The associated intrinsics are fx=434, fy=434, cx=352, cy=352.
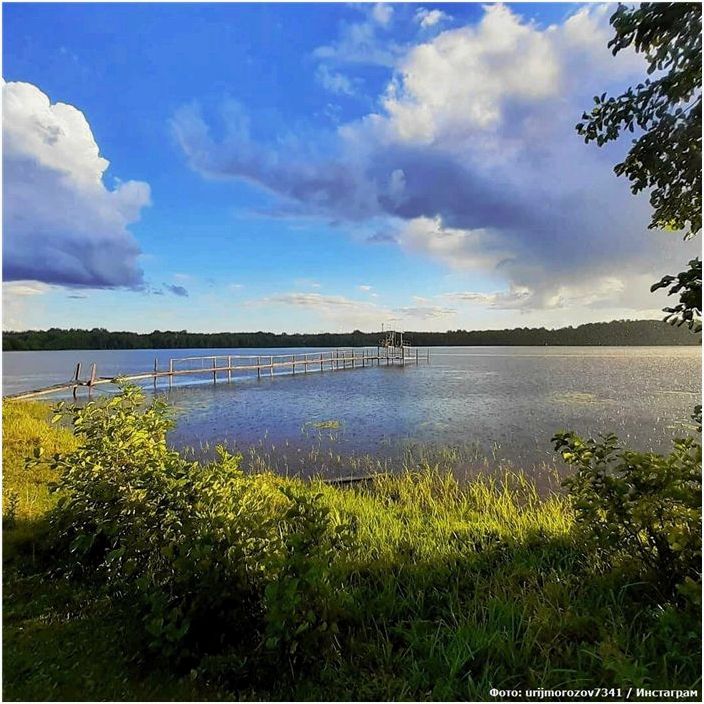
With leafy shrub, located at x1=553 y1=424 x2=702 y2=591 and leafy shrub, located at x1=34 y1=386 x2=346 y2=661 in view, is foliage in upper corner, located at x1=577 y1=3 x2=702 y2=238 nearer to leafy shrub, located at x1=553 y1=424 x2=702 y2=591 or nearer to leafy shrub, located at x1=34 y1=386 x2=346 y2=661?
leafy shrub, located at x1=553 y1=424 x2=702 y2=591

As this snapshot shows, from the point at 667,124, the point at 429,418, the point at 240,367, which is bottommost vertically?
the point at 429,418

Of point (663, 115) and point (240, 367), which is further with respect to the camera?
point (240, 367)

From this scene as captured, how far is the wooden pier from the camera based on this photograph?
21.1m

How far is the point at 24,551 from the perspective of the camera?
9.82 ft

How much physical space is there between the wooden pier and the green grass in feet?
44.8

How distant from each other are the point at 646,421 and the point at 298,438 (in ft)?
31.3

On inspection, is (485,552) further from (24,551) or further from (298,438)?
(298,438)

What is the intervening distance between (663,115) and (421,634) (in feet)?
9.88

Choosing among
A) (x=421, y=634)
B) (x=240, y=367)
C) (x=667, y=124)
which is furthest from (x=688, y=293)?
(x=240, y=367)

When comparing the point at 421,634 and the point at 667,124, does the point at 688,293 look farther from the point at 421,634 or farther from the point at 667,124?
the point at 421,634

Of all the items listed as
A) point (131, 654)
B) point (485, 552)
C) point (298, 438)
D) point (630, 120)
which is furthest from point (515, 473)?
point (131, 654)

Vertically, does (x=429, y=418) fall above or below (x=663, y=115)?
below

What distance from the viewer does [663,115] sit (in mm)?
2330

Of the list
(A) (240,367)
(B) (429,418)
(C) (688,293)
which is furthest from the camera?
(A) (240,367)
